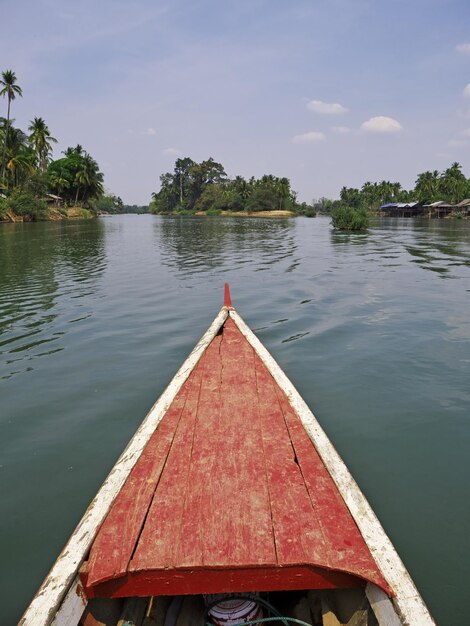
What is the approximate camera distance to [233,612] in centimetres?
220

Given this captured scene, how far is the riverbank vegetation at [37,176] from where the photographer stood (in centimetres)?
4516

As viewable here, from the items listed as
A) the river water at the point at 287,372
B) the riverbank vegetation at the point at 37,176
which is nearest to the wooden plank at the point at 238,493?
the river water at the point at 287,372

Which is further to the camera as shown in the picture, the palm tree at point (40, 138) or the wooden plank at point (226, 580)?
the palm tree at point (40, 138)

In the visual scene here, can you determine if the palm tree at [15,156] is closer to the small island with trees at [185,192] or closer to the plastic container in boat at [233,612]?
the small island with trees at [185,192]

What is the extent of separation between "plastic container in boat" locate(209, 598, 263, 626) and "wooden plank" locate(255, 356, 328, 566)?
0.44 m

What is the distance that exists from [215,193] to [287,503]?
115 meters

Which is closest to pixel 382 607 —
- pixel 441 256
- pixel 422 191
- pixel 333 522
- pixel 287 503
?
pixel 333 522

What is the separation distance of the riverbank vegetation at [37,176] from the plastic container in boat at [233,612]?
48176 mm

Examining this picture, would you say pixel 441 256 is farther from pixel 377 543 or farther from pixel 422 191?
pixel 422 191

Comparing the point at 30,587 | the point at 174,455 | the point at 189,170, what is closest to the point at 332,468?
the point at 174,455

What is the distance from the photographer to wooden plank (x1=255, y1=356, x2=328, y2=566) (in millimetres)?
2066

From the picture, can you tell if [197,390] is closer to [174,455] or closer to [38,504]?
[174,455]

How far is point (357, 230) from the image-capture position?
115 feet

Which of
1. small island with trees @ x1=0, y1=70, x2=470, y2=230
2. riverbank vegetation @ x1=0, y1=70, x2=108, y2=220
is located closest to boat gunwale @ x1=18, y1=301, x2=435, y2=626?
small island with trees @ x1=0, y1=70, x2=470, y2=230
